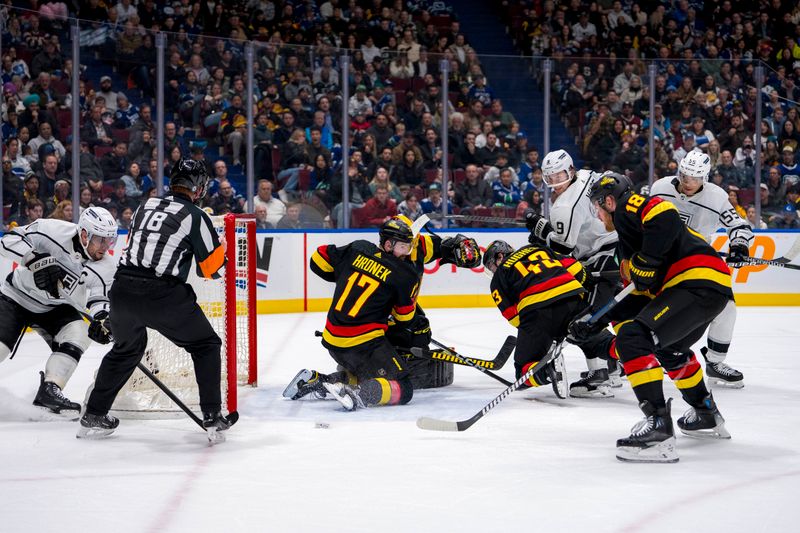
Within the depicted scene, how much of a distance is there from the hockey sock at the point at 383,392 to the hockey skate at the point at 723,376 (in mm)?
1703

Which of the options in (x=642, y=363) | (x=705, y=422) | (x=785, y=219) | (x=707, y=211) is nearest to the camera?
(x=642, y=363)

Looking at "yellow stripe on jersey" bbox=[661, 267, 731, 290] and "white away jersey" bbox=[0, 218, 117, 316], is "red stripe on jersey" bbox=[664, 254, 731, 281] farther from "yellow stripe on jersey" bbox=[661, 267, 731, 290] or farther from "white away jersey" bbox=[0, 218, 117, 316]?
"white away jersey" bbox=[0, 218, 117, 316]

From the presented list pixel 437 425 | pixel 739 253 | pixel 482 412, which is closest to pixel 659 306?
pixel 482 412

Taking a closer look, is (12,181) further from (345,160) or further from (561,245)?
(561,245)

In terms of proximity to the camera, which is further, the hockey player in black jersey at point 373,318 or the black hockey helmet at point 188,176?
the hockey player in black jersey at point 373,318

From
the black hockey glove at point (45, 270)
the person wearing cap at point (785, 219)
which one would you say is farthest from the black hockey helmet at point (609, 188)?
the person wearing cap at point (785, 219)

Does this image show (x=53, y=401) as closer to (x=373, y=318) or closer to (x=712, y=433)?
(x=373, y=318)

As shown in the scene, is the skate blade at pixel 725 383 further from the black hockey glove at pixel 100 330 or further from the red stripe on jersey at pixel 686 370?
the black hockey glove at pixel 100 330

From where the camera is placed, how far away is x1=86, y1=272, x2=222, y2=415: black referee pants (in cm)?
381

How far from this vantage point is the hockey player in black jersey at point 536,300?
188 inches

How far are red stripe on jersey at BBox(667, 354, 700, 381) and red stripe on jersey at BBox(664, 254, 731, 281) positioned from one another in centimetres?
34

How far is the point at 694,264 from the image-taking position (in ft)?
12.4

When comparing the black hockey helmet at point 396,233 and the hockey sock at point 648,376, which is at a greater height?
the black hockey helmet at point 396,233

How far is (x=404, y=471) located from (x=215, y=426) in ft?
2.64
